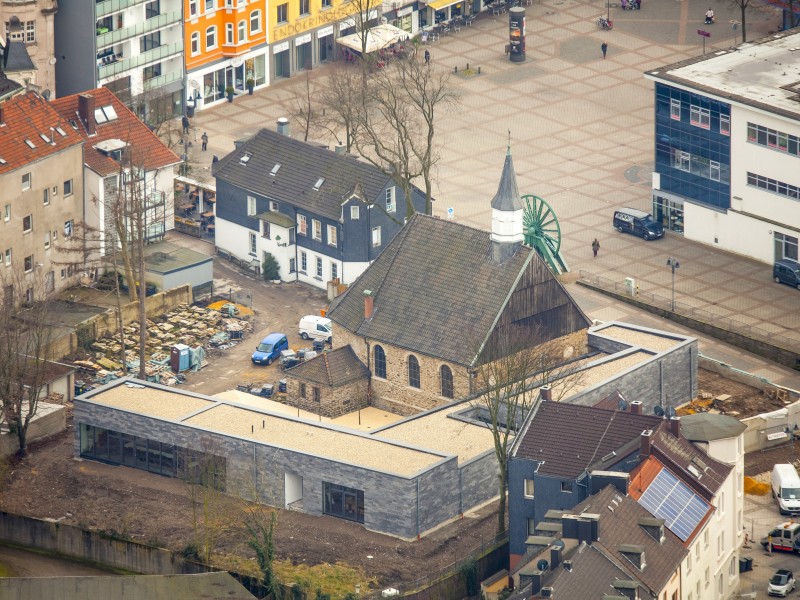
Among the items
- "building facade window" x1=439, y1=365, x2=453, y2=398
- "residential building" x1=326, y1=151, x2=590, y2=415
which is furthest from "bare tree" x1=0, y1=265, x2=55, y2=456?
"building facade window" x1=439, y1=365, x2=453, y2=398

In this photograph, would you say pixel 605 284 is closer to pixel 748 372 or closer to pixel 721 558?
pixel 748 372

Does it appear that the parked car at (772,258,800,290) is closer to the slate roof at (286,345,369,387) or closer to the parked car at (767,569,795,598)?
the slate roof at (286,345,369,387)

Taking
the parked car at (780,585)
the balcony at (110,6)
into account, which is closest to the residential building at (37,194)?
the balcony at (110,6)

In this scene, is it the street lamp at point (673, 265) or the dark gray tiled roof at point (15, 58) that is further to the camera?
the dark gray tiled roof at point (15, 58)

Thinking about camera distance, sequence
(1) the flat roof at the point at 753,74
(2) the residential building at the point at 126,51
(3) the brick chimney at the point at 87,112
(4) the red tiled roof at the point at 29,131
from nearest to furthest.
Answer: (4) the red tiled roof at the point at 29,131, (3) the brick chimney at the point at 87,112, (1) the flat roof at the point at 753,74, (2) the residential building at the point at 126,51

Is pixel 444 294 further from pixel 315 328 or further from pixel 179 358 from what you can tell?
pixel 179 358

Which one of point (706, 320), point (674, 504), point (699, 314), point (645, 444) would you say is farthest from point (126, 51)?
point (674, 504)

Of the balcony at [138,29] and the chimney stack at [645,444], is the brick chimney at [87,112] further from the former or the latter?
the chimney stack at [645,444]
